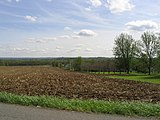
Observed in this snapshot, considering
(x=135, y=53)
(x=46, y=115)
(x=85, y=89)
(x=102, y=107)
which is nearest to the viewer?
(x=46, y=115)

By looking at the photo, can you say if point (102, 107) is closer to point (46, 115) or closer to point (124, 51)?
point (46, 115)

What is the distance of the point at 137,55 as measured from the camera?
76188 millimetres

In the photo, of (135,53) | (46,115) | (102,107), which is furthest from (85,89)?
(135,53)

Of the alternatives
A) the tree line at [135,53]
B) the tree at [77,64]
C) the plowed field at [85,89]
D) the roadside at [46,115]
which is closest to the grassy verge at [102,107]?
the roadside at [46,115]

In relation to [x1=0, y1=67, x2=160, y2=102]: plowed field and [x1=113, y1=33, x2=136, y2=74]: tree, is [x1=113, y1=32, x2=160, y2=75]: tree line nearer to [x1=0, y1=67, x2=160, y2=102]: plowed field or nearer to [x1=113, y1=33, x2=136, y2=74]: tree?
[x1=113, y1=33, x2=136, y2=74]: tree

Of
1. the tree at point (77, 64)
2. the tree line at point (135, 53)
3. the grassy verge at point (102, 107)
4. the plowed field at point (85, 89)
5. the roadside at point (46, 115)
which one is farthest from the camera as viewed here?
the tree at point (77, 64)

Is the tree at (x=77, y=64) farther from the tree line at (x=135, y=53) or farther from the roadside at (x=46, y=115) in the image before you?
the roadside at (x=46, y=115)

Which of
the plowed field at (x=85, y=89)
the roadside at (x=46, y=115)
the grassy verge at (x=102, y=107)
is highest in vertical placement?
the grassy verge at (x=102, y=107)

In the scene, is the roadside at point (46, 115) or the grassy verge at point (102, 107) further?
the grassy verge at point (102, 107)

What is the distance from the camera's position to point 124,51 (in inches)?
3174

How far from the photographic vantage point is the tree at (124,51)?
79.4 meters

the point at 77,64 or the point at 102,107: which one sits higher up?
the point at 77,64

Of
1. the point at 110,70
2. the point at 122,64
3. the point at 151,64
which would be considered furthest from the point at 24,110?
the point at 110,70

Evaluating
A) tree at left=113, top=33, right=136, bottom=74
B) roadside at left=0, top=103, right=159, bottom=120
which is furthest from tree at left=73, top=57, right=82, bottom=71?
roadside at left=0, top=103, right=159, bottom=120
